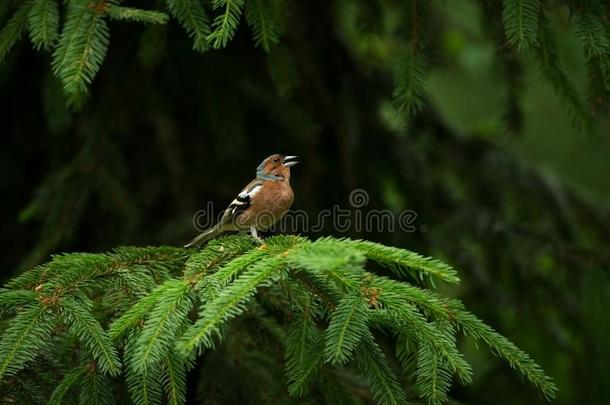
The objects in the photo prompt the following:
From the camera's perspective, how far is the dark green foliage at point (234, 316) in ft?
8.78

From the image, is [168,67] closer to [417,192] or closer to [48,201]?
[48,201]

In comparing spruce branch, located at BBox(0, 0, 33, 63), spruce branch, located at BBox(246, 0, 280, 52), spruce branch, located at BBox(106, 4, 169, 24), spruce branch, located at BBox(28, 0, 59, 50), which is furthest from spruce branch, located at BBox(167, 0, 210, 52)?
spruce branch, located at BBox(0, 0, 33, 63)

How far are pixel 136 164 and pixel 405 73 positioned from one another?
3322mm

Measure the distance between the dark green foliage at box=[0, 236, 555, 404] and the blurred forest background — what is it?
5.85 feet

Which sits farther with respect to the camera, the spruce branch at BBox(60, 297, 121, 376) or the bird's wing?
the bird's wing

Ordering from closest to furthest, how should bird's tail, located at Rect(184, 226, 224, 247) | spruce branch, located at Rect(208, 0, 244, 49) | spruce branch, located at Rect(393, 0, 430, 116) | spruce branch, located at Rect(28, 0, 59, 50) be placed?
spruce branch, located at Rect(208, 0, 244, 49) → spruce branch, located at Rect(28, 0, 59, 50) → spruce branch, located at Rect(393, 0, 430, 116) → bird's tail, located at Rect(184, 226, 224, 247)

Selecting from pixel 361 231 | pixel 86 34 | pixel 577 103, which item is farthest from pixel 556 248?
pixel 86 34

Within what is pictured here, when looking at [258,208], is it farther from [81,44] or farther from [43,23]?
[43,23]

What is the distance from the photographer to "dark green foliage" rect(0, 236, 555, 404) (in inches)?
105

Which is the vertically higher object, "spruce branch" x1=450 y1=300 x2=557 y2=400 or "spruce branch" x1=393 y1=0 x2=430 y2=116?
"spruce branch" x1=393 y1=0 x2=430 y2=116

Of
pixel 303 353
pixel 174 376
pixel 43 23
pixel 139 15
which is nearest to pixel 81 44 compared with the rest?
pixel 43 23

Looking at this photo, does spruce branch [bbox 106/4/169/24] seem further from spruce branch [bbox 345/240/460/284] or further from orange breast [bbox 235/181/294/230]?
orange breast [bbox 235/181/294/230]

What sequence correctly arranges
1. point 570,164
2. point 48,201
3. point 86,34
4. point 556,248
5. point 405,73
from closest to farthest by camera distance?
point 86,34, point 405,73, point 48,201, point 556,248, point 570,164

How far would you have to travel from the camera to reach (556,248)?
5293mm
